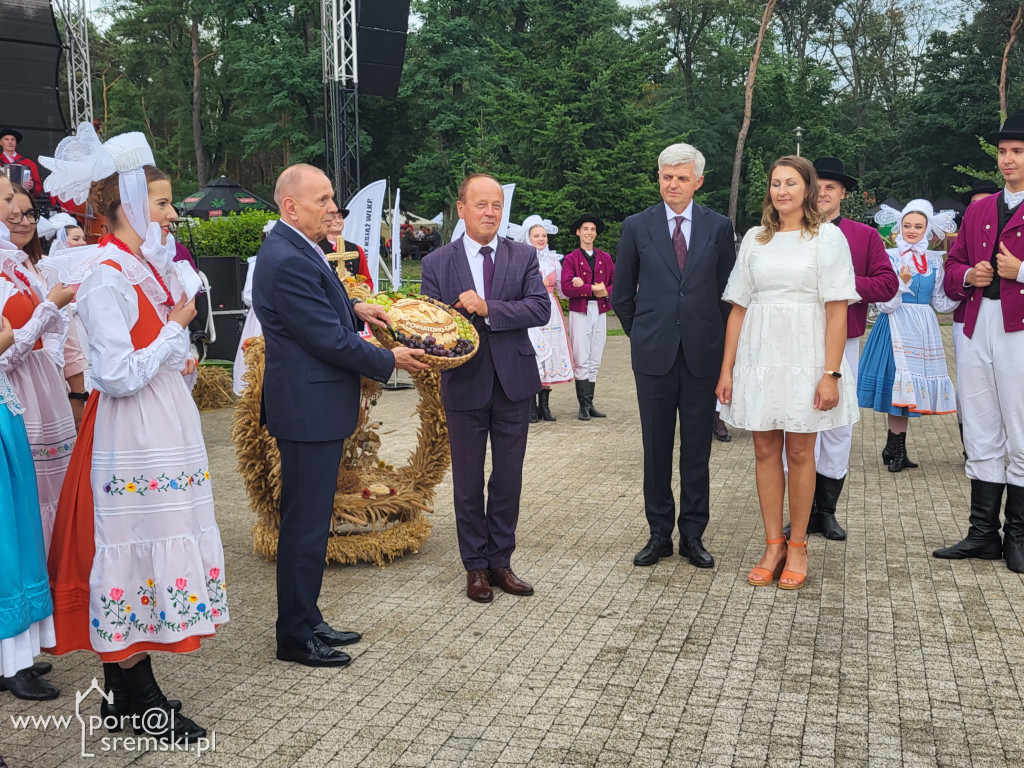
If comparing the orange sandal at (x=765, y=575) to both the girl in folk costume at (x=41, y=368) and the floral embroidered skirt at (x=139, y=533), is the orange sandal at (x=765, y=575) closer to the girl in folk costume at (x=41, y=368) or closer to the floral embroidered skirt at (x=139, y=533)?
the floral embroidered skirt at (x=139, y=533)

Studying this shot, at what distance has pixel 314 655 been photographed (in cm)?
408

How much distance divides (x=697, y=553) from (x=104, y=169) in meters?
3.58

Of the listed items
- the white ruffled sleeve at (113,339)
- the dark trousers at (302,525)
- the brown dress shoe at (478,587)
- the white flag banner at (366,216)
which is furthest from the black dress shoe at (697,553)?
Result: the white flag banner at (366,216)

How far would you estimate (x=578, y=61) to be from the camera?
28.1 meters

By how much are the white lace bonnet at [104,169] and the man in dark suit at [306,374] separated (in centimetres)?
60

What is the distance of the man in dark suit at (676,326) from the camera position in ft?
17.2

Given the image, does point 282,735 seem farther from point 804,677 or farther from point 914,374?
point 914,374

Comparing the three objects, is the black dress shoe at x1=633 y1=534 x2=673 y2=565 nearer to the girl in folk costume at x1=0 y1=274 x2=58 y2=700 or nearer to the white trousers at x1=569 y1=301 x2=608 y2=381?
the girl in folk costume at x1=0 y1=274 x2=58 y2=700

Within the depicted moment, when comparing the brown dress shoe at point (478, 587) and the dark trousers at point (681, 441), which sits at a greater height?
the dark trousers at point (681, 441)

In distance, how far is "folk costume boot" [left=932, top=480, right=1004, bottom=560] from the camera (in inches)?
213

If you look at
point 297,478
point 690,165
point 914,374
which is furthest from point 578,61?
point 297,478

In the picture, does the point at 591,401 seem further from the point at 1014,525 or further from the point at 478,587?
the point at 478,587

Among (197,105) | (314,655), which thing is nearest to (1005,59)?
(197,105)

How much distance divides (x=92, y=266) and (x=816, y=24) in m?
53.8
